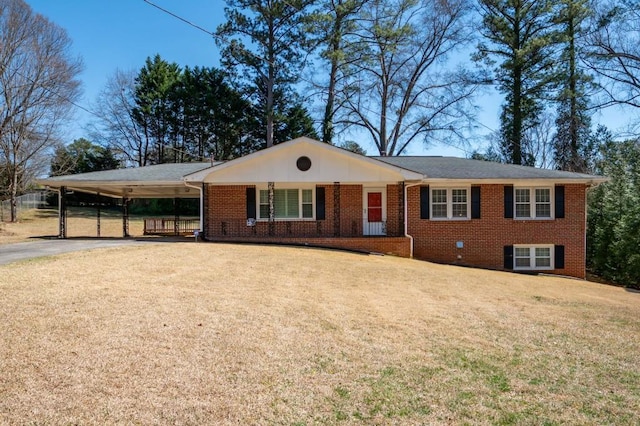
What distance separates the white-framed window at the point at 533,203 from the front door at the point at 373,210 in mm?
5284

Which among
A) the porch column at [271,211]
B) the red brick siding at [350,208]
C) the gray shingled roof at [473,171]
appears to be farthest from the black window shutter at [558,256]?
the porch column at [271,211]

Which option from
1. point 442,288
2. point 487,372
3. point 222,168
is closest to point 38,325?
point 487,372

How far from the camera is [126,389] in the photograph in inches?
142

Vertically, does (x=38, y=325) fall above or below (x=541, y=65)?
below

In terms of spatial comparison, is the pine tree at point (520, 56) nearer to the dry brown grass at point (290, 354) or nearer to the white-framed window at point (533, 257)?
the white-framed window at point (533, 257)

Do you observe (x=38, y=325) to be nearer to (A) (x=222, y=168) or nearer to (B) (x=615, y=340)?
(B) (x=615, y=340)

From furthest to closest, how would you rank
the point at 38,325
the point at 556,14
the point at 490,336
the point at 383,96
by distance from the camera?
the point at 383,96, the point at 556,14, the point at 490,336, the point at 38,325

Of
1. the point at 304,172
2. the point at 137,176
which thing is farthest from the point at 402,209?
the point at 137,176

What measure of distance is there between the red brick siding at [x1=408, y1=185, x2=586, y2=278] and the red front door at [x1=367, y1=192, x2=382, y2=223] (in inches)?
55.5

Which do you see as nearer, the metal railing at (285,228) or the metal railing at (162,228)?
the metal railing at (285,228)

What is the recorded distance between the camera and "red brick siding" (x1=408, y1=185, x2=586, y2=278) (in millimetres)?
16062

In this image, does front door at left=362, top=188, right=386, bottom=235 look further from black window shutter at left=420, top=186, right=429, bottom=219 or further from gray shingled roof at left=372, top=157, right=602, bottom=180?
gray shingled roof at left=372, top=157, right=602, bottom=180

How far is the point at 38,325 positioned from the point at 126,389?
7.03 ft

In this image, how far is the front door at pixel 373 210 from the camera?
1662cm
